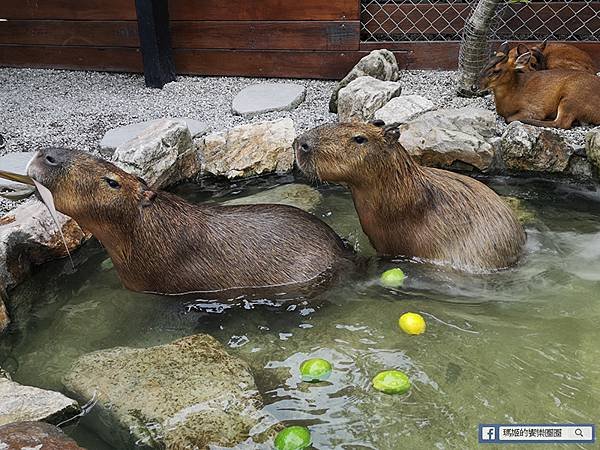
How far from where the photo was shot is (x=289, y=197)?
181 inches

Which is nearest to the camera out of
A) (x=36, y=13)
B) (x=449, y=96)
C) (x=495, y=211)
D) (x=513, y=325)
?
(x=513, y=325)

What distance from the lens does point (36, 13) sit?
7.31 metres

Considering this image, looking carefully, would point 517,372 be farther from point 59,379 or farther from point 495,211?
point 59,379

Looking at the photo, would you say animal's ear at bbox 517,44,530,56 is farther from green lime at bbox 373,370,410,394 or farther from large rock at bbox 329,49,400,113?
green lime at bbox 373,370,410,394

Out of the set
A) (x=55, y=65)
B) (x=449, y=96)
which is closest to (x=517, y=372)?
(x=449, y=96)

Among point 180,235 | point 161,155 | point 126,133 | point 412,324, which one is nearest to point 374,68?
point 126,133

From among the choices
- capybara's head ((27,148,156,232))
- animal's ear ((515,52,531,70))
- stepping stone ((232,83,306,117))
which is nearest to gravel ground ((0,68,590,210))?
stepping stone ((232,83,306,117))

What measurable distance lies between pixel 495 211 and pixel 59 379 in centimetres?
235

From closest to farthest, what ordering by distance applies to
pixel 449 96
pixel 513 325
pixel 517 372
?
pixel 517 372 < pixel 513 325 < pixel 449 96

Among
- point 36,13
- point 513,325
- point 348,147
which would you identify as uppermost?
point 36,13

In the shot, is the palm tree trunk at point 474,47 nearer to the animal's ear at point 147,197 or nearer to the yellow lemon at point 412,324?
the yellow lemon at point 412,324

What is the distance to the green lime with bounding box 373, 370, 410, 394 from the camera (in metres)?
2.80

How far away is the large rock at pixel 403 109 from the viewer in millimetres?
5090

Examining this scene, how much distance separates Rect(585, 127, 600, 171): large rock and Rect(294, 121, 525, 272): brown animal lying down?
1.30 meters
